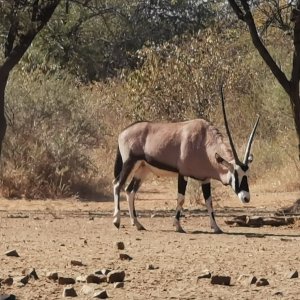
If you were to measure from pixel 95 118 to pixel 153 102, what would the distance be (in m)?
3.32

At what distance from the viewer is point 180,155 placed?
561 inches

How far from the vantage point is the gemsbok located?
14.0m

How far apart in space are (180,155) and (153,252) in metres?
3.28

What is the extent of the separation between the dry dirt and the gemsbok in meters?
0.66

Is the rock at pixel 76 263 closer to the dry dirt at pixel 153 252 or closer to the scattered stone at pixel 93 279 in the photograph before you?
the dry dirt at pixel 153 252

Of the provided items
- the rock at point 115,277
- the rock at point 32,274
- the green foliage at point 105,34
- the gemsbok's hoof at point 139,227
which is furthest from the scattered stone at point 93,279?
the green foliage at point 105,34

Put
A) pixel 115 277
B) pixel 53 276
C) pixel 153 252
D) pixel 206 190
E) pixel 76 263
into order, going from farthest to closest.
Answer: pixel 206 190, pixel 153 252, pixel 76 263, pixel 53 276, pixel 115 277

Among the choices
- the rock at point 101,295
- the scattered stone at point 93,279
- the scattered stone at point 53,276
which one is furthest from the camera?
the scattered stone at point 53,276

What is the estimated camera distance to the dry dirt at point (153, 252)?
861 centimetres

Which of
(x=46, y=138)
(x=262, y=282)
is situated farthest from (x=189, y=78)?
(x=262, y=282)

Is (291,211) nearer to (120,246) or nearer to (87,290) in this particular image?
(120,246)

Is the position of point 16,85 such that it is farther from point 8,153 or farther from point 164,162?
point 164,162

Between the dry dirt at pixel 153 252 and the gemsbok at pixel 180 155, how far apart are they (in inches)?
25.9

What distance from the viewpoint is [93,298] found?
810 centimetres
